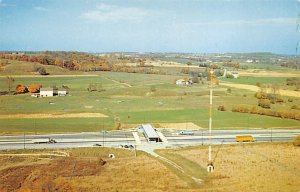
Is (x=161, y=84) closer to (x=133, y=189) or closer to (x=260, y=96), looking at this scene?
(x=260, y=96)

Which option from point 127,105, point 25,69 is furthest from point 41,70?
point 127,105

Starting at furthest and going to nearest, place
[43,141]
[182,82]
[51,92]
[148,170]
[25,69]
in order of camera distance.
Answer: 1. [25,69]
2. [182,82]
3. [51,92]
4. [43,141]
5. [148,170]

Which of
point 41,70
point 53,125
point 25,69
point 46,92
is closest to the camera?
point 53,125

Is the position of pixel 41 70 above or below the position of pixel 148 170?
above

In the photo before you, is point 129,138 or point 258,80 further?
point 258,80

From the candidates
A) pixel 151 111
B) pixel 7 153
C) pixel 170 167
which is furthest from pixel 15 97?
pixel 170 167

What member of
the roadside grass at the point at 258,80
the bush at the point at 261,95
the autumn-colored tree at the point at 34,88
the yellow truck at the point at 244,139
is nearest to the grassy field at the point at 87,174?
the yellow truck at the point at 244,139

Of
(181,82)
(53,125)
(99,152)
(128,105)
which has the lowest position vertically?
(99,152)

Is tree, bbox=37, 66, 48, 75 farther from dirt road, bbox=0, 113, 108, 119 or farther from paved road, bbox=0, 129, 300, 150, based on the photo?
paved road, bbox=0, 129, 300, 150

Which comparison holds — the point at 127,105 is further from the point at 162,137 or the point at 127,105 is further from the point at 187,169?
the point at 187,169
